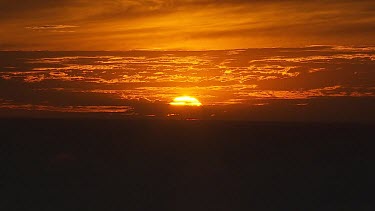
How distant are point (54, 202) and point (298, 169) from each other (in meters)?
4.56

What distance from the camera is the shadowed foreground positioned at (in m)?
12.0

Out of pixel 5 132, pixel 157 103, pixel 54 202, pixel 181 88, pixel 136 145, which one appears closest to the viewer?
pixel 54 202

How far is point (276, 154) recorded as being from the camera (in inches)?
583

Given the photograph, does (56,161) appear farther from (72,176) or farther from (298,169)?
(298,169)

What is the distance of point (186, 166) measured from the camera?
14.0m

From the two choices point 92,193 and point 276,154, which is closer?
point 92,193

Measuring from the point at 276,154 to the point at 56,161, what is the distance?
428cm

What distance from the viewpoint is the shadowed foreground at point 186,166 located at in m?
12.0

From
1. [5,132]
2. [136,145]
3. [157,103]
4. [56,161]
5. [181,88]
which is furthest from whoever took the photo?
[181,88]

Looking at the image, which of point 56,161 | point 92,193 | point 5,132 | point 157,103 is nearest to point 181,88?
point 157,103

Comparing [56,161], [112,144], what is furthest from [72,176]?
[112,144]

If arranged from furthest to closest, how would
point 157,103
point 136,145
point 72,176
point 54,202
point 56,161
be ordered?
point 157,103 < point 136,145 < point 56,161 < point 72,176 < point 54,202

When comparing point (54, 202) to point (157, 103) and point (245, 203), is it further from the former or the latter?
point (157, 103)

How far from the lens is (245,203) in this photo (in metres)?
11.9
